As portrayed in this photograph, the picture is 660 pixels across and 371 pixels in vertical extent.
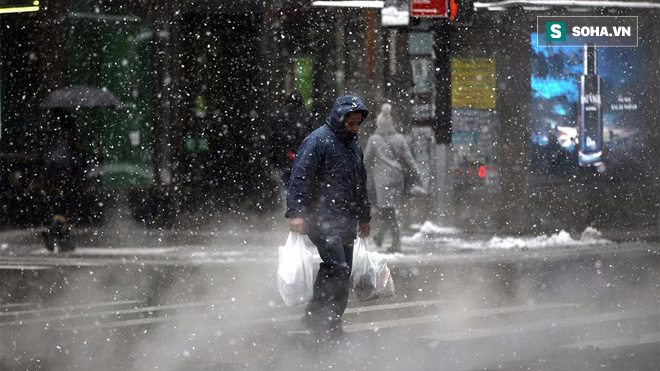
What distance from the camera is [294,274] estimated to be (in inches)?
290

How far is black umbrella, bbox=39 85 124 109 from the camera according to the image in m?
16.5

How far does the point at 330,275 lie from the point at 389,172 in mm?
6459

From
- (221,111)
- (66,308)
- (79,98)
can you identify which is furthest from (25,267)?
(221,111)

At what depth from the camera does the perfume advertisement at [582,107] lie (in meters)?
17.2

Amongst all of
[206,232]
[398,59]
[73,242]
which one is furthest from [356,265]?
[398,59]

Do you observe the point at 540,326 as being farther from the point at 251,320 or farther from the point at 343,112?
the point at 343,112

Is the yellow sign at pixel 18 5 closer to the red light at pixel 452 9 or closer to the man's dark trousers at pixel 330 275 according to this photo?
the red light at pixel 452 9

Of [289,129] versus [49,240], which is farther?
[49,240]

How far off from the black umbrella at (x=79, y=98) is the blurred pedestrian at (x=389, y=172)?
463 centimetres

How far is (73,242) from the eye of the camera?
1459cm

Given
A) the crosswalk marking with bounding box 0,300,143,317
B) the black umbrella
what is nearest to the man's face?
the crosswalk marking with bounding box 0,300,143,317

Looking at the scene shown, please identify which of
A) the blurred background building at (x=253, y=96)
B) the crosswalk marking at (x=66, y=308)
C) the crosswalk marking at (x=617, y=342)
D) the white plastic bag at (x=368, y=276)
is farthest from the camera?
the blurred background building at (x=253, y=96)

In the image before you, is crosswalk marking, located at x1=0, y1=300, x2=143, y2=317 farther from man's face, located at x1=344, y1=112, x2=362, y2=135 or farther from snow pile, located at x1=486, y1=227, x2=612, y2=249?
snow pile, located at x1=486, y1=227, x2=612, y2=249

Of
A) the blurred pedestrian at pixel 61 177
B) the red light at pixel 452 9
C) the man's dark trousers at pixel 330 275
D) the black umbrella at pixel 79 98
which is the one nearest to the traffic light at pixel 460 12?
the red light at pixel 452 9
